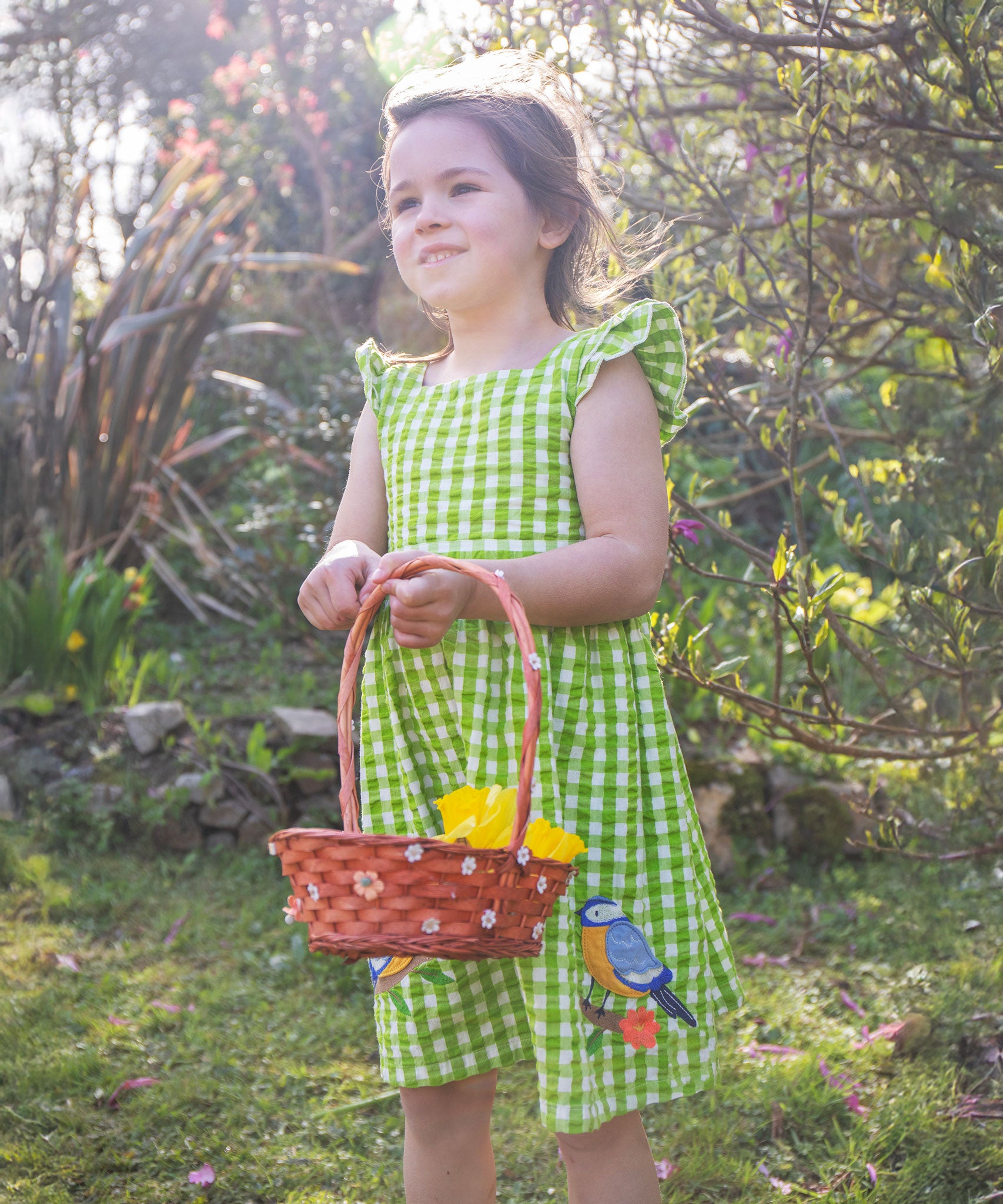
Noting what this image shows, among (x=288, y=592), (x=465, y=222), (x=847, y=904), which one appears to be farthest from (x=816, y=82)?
(x=288, y=592)

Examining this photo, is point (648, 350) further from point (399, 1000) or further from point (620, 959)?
point (399, 1000)

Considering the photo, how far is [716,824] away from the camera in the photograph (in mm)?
3217

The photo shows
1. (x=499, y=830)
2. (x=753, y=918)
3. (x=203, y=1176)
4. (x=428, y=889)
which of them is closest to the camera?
(x=428, y=889)

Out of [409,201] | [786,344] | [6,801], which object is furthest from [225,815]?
[409,201]

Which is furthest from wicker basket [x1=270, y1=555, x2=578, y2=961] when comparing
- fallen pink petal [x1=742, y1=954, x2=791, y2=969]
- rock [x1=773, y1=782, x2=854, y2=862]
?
rock [x1=773, y1=782, x2=854, y2=862]

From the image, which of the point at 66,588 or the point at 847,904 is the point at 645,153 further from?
the point at 66,588

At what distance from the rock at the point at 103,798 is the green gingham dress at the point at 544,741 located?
1968 millimetres

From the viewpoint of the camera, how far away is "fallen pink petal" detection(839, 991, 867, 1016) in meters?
2.39

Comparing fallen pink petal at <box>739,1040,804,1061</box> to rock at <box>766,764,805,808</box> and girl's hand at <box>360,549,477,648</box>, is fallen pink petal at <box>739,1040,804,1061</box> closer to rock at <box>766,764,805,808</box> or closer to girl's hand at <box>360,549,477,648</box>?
rock at <box>766,764,805,808</box>

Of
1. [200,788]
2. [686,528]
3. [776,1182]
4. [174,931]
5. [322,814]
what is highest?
[686,528]

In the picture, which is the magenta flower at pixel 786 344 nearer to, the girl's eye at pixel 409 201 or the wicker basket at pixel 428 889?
the girl's eye at pixel 409 201

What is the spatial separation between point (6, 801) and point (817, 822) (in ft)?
7.90

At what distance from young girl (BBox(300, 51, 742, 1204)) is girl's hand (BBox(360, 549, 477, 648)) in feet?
0.05

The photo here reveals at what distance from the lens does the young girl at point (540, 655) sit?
135cm
